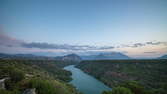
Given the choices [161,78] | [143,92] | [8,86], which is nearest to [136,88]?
[143,92]

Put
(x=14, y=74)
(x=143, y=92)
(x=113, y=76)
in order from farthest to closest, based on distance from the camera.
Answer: (x=113, y=76)
(x=14, y=74)
(x=143, y=92)

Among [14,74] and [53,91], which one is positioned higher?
[14,74]

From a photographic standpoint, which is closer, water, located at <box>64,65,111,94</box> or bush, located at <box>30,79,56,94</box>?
bush, located at <box>30,79,56,94</box>

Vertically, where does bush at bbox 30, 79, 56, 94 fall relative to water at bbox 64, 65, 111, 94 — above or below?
above

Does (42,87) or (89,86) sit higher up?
(42,87)

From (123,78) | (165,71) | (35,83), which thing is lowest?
(123,78)

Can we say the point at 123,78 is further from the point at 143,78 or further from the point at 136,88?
the point at 136,88

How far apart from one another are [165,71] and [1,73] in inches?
2640

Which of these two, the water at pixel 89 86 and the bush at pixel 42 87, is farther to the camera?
the water at pixel 89 86

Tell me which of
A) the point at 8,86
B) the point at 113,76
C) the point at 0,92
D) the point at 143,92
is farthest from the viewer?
the point at 113,76

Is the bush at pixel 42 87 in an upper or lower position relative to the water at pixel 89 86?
upper

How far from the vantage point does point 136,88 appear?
21.8 m

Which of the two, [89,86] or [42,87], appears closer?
[42,87]

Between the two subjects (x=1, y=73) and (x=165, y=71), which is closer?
(x=1, y=73)
